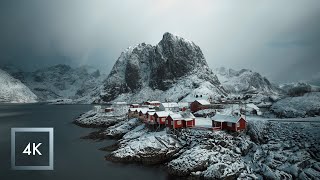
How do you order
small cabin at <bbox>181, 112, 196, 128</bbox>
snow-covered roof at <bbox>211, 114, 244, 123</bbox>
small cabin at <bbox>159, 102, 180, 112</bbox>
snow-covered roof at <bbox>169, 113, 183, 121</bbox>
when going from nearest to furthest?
snow-covered roof at <bbox>211, 114, 244, 123</bbox> < snow-covered roof at <bbox>169, 113, 183, 121</bbox> < small cabin at <bbox>181, 112, 196, 128</bbox> < small cabin at <bbox>159, 102, 180, 112</bbox>

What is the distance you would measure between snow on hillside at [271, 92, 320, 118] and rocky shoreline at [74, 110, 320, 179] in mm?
12655

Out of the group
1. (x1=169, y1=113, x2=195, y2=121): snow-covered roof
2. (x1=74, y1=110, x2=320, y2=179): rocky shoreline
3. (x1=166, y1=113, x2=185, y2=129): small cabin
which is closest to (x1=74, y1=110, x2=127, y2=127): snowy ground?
(x1=74, y1=110, x2=320, y2=179): rocky shoreline

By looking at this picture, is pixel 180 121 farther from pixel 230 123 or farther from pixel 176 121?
pixel 230 123

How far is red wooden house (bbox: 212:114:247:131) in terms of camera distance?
1756 inches

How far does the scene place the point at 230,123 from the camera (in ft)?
149

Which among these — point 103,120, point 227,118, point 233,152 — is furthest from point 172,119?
point 103,120

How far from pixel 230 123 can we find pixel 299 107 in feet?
74.4

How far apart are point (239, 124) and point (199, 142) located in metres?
8.73

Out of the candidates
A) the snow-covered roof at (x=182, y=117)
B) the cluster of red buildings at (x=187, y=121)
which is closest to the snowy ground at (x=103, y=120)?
the cluster of red buildings at (x=187, y=121)

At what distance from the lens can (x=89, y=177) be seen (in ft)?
106

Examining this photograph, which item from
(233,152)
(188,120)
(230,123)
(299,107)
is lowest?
(233,152)

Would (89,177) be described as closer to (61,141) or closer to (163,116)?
(163,116)

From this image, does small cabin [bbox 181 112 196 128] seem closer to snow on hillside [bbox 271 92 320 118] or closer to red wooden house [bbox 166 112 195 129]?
red wooden house [bbox 166 112 195 129]

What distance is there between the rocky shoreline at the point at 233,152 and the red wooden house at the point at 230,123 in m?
1.36
